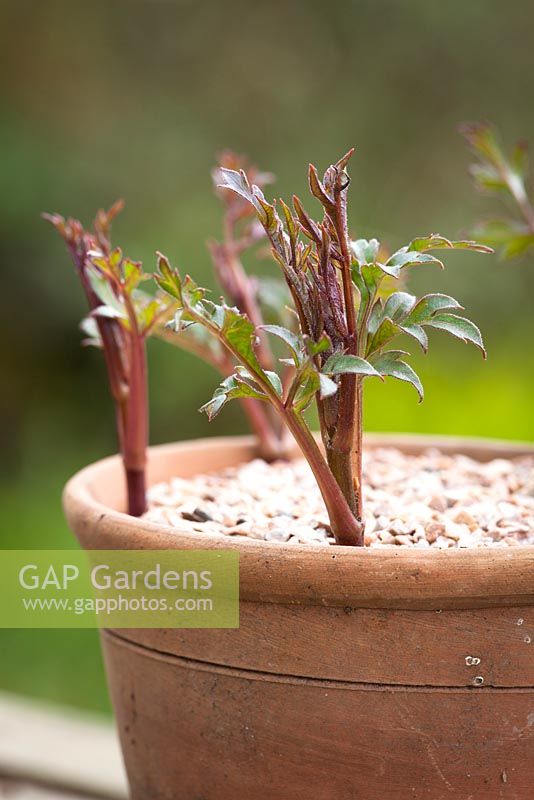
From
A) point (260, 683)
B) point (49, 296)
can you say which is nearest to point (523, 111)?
point (49, 296)

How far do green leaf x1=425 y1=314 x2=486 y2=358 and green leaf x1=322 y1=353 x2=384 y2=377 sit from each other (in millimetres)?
70

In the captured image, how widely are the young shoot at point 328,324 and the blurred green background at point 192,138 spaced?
6.78ft

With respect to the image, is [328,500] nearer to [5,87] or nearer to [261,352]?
[261,352]

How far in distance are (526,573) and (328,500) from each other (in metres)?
0.16

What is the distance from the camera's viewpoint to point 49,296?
2.87 m

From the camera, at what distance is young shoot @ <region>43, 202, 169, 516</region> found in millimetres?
968

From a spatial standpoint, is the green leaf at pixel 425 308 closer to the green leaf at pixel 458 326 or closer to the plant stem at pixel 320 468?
the green leaf at pixel 458 326

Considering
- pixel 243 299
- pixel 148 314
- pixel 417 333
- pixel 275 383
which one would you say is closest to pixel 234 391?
pixel 275 383

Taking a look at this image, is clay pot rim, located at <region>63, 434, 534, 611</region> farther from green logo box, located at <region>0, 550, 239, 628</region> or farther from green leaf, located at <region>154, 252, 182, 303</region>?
green leaf, located at <region>154, 252, 182, 303</region>

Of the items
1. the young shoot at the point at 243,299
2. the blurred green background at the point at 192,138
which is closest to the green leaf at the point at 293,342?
the young shoot at the point at 243,299

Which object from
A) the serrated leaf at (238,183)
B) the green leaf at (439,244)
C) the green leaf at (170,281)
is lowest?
the green leaf at (170,281)

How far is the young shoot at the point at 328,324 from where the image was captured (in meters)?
0.73

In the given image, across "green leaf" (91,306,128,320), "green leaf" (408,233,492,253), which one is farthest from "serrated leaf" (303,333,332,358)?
"green leaf" (91,306,128,320)

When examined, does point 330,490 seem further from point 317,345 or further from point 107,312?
point 107,312
